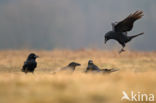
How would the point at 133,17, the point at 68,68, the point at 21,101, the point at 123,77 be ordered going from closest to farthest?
1. the point at 21,101
2. the point at 123,77
3. the point at 68,68
4. the point at 133,17

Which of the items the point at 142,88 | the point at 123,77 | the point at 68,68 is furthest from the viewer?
the point at 68,68

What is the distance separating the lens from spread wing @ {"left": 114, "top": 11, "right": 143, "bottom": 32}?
41.6ft

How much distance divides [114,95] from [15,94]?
1.47 metres

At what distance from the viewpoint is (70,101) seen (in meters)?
5.46

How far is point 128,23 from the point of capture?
12938 mm

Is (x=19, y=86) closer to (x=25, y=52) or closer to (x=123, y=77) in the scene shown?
(x=123, y=77)

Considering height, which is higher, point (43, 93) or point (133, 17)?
point (133, 17)

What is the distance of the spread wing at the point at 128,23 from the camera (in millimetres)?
12694

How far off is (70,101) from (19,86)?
1.64 m

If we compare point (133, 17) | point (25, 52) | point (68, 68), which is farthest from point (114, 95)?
point (25, 52)

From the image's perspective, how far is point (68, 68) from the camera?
418 inches

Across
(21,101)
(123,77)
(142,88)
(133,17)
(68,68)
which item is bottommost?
(21,101)

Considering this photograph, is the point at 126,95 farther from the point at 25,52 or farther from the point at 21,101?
the point at 25,52

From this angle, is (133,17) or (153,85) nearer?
(153,85)
